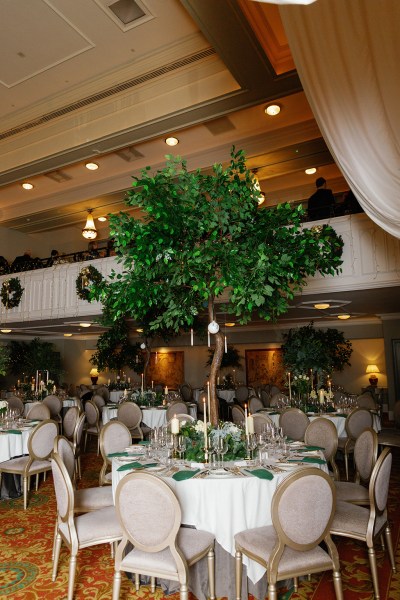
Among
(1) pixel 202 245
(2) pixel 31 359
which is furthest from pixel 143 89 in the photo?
(2) pixel 31 359

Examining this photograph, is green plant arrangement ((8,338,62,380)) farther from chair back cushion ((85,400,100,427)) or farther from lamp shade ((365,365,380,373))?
lamp shade ((365,365,380,373))

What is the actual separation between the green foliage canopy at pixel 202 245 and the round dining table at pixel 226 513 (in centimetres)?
145

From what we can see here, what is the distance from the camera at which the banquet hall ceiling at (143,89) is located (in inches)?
263

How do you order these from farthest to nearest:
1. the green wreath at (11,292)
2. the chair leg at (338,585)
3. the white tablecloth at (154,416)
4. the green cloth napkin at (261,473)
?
1. the green wreath at (11,292)
2. the white tablecloth at (154,416)
3. the green cloth napkin at (261,473)
4. the chair leg at (338,585)

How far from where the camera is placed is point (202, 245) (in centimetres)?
414

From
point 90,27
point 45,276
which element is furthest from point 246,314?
point 45,276

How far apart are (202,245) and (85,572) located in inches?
116

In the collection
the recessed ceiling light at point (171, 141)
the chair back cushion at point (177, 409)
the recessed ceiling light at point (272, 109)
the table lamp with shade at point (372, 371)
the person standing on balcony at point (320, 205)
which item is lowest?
the chair back cushion at point (177, 409)

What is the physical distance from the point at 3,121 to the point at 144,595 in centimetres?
971

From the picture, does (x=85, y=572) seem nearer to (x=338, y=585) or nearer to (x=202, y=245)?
(x=338, y=585)

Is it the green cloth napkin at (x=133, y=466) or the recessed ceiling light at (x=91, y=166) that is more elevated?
the recessed ceiling light at (x=91, y=166)

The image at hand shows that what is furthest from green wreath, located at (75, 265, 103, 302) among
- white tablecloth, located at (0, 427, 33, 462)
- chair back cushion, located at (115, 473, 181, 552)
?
chair back cushion, located at (115, 473, 181, 552)

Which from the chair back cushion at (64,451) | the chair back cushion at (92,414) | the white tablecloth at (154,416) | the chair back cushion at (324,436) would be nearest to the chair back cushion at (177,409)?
the white tablecloth at (154,416)

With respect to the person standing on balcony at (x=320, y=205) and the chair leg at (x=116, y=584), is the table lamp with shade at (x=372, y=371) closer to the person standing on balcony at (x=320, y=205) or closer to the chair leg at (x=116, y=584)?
the person standing on balcony at (x=320, y=205)
